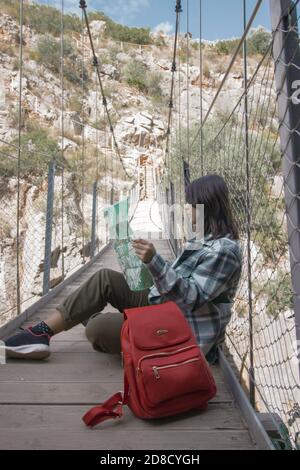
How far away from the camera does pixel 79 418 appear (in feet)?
3.24

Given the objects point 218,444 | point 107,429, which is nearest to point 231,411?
point 218,444

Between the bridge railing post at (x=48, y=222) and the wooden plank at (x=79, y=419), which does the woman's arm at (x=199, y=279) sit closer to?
the wooden plank at (x=79, y=419)

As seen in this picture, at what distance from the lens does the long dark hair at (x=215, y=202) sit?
1.15 metres

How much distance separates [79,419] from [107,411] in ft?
0.27

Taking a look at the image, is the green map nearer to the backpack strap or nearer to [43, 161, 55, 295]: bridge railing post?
the backpack strap

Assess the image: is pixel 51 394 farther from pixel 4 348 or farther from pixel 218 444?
pixel 218 444

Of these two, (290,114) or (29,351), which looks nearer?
(290,114)

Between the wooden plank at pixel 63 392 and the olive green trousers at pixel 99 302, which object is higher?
the olive green trousers at pixel 99 302

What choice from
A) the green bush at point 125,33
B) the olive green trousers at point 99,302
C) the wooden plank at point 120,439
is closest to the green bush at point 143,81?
the green bush at point 125,33

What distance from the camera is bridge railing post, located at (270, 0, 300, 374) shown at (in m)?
0.68

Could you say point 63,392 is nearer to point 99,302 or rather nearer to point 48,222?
point 99,302

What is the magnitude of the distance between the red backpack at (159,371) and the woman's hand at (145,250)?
13 centimetres

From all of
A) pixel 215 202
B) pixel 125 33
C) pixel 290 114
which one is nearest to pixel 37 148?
pixel 215 202
